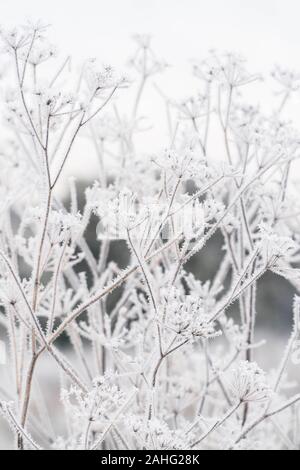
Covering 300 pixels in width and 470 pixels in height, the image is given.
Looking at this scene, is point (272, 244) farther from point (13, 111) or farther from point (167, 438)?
point (13, 111)

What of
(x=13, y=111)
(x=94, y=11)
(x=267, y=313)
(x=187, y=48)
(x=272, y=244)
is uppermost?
(x=94, y=11)

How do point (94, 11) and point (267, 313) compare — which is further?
point (267, 313)

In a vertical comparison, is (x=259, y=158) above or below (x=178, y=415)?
above
